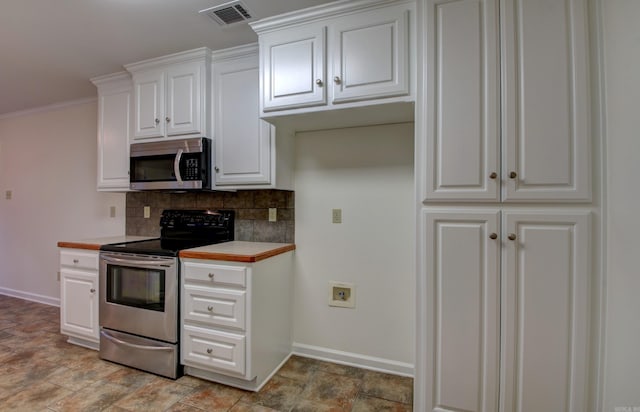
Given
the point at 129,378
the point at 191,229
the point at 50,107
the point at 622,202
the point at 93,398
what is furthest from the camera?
the point at 50,107

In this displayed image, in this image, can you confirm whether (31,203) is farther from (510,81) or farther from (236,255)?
(510,81)

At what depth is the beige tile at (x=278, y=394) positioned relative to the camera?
1.76m

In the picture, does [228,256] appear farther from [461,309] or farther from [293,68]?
[461,309]

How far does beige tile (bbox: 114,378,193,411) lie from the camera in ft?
5.62

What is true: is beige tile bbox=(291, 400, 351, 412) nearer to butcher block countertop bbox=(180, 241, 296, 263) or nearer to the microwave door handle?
butcher block countertop bbox=(180, 241, 296, 263)

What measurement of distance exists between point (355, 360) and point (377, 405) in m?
0.45

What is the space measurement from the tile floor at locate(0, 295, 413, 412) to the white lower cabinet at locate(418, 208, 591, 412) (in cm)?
53

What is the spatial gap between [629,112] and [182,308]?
2.53 metres

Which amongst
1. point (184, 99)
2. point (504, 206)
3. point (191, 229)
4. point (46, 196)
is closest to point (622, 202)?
point (504, 206)

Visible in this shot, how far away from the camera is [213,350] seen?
1891 mm

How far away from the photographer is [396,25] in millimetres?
1619

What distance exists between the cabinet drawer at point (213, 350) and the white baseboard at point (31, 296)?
8.59ft

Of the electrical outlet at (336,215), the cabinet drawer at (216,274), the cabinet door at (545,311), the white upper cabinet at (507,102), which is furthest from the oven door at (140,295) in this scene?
the cabinet door at (545,311)

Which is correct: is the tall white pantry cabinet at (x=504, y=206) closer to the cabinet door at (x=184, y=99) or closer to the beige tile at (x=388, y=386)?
the beige tile at (x=388, y=386)
